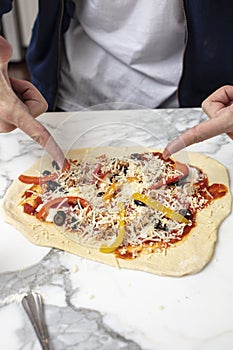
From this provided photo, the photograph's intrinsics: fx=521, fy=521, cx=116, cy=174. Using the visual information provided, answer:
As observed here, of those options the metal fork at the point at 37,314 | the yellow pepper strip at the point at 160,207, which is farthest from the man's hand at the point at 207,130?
the metal fork at the point at 37,314

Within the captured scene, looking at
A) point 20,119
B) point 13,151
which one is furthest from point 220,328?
point 13,151

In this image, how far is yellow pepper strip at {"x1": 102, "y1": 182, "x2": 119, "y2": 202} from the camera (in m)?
1.10

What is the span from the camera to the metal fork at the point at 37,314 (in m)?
0.83

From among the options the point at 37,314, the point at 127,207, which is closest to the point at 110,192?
the point at 127,207

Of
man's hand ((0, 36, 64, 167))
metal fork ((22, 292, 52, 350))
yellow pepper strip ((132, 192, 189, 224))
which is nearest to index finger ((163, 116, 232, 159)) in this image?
yellow pepper strip ((132, 192, 189, 224))

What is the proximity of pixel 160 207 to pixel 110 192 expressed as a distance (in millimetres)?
115

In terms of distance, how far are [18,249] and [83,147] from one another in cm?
36

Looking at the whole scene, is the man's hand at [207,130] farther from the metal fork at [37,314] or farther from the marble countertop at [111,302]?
the metal fork at [37,314]

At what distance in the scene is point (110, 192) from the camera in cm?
111

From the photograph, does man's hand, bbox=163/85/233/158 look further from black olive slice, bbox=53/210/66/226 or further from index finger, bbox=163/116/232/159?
black olive slice, bbox=53/210/66/226

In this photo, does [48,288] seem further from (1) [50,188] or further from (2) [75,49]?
(2) [75,49]

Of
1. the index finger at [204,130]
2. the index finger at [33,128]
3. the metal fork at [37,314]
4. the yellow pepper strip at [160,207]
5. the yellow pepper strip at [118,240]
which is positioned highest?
the index finger at [204,130]

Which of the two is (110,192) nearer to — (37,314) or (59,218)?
(59,218)

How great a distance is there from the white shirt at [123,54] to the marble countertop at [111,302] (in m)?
0.54
